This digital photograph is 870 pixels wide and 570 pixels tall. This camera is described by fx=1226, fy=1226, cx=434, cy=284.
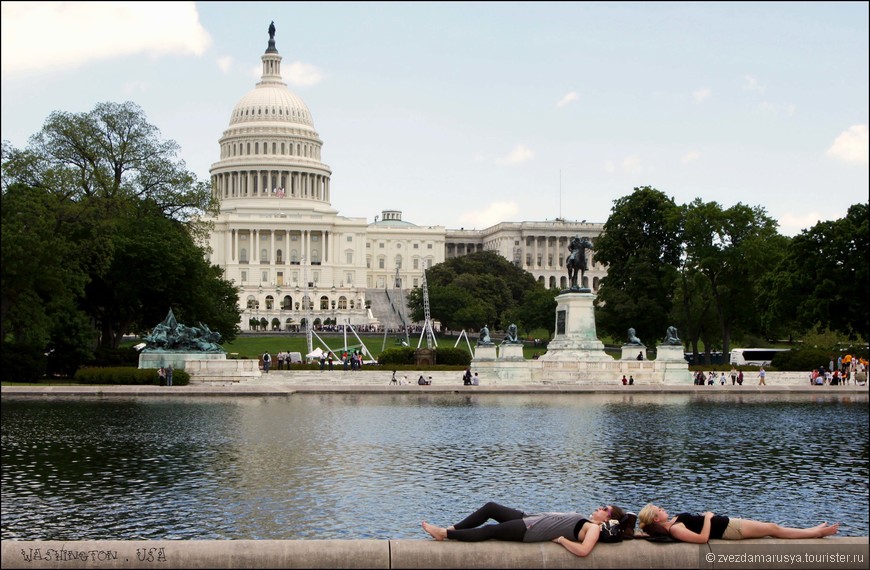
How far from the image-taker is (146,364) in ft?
164

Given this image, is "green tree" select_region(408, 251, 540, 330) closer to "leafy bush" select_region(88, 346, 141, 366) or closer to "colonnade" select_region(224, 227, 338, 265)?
"colonnade" select_region(224, 227, 338, 265)

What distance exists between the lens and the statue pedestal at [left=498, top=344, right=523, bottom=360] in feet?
184

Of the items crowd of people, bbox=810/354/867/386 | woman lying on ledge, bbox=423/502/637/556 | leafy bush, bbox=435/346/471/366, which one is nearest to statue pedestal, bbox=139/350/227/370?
leafy bush, bbox=435/346/471/366

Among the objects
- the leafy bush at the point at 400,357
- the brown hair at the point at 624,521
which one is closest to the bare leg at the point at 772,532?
the brown hair at the point at 624,521

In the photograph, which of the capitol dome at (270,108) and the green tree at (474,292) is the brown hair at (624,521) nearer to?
the green tree at (474,292)

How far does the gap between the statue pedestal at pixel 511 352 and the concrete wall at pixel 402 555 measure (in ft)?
142

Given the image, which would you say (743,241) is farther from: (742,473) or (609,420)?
(742,473)

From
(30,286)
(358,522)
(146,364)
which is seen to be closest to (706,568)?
(358,522)

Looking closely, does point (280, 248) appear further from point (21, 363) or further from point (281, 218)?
point (21, 363)

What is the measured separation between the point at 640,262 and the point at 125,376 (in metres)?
39.0

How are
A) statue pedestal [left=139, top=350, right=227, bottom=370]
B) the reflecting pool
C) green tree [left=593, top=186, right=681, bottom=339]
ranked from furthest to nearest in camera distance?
green tree [left=593, top=186, right=681, bottom=339] < statue pedestal [left=139, top=350, right=227, bottom=370] < the reflecting pool

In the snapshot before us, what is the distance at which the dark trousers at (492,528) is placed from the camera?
42.7 feet

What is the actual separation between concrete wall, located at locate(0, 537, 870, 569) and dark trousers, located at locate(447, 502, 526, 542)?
0.20 meters

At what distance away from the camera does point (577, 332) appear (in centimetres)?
5628
